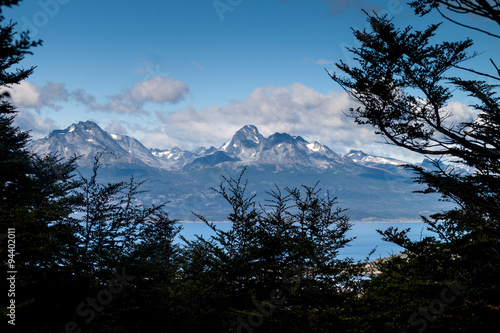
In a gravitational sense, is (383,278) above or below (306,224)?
below

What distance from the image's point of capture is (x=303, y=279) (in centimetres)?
962

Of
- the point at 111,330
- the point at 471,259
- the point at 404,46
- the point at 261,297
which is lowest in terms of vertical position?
the point at 111,330

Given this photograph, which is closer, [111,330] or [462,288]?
[462,288]

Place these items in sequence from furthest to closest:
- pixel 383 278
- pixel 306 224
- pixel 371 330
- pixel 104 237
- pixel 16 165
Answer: pixel 16 165
pixel 104 237
pixel 306 224
pixel 383 278
pixel 371 330

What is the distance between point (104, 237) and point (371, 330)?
11852mm

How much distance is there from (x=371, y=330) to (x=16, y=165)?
1866 centimetres

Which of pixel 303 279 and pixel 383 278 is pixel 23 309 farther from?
pixel 383 278

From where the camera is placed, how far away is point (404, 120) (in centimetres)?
893

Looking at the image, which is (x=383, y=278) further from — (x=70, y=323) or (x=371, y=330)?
(x=70, y=323)

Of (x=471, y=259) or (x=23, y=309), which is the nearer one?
(x=471, y=259)

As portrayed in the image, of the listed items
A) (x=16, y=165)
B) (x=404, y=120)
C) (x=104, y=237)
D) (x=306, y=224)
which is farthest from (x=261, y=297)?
(x=16, y=165)

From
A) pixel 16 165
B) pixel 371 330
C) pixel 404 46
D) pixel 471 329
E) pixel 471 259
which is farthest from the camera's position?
pixel 16 165

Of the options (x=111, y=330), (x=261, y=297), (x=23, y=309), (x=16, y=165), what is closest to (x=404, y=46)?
(x=261, y=297)

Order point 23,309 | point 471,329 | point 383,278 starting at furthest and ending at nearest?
point 383,278 < point 23,309 < point 471,329
